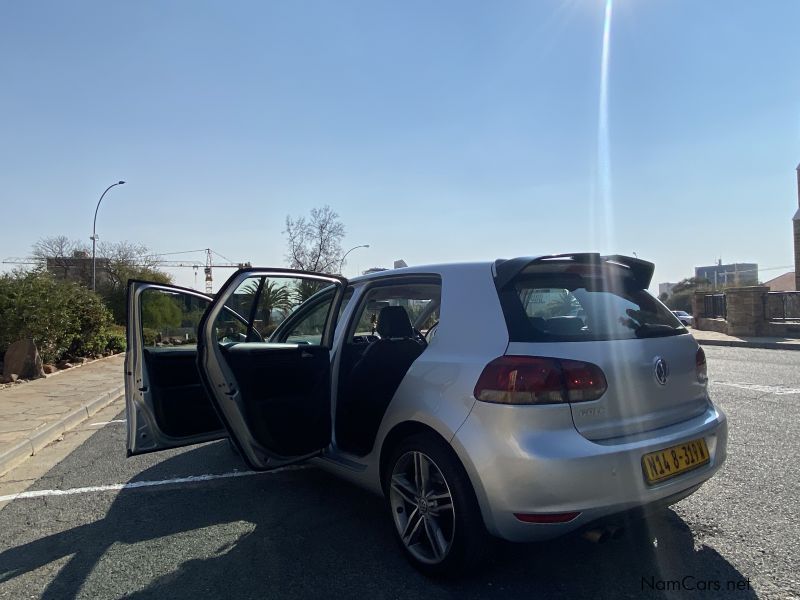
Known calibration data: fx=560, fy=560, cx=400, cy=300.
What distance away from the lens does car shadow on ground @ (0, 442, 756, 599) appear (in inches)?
110

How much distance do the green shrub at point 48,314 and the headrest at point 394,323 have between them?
10049 mm

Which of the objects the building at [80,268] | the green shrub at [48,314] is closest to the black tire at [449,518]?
the green shrub at [48,314]

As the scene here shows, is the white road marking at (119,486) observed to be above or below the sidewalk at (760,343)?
below

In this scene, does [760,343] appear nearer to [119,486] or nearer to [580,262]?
[580,262]

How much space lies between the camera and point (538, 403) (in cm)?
255

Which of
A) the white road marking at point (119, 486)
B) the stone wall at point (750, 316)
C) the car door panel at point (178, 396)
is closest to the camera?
the car door panel at point (178, 396)

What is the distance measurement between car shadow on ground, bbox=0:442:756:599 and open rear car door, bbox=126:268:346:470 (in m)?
0.51

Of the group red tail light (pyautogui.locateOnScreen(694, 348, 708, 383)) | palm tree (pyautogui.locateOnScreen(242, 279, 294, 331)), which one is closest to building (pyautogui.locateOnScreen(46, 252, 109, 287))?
palm tree (pyautogui.locateOnScreen(242, 279, 294, 331))

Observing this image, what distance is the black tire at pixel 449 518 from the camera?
2682 millimetres

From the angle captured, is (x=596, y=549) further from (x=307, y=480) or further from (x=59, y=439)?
(x=59, y=439)

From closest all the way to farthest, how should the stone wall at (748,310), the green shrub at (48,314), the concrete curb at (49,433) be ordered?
the concrete curb at (49,433) → the green shrub at (48,314) → the stone wall at (748,310)

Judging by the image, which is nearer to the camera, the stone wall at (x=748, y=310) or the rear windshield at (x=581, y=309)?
the rear windshield at (x=581, y=309)

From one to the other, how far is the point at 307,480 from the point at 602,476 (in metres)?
2.73

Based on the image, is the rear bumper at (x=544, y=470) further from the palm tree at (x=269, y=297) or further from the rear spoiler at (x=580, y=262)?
the palm tree at (x=269, y=297)
